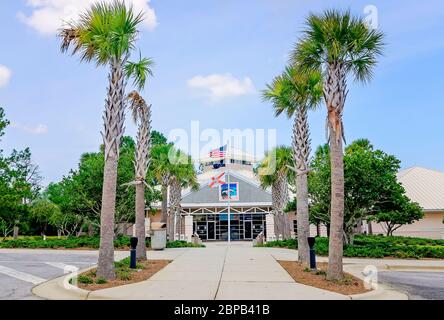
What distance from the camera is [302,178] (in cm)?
1430

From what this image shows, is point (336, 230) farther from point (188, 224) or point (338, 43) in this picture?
point (188, 224)

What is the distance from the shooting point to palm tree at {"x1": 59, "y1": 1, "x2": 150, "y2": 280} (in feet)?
34.2

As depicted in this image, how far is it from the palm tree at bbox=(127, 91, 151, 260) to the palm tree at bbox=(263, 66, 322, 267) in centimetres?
519

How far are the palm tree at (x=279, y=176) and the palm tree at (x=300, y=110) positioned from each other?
1228 cm

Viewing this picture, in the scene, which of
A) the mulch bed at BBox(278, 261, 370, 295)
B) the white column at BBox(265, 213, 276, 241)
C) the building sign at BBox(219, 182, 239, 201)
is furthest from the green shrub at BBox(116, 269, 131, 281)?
the white column at BBox(265, 213, 276, 241)

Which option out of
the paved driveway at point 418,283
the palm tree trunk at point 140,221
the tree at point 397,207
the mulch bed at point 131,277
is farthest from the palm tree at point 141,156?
the tree at point 397,207

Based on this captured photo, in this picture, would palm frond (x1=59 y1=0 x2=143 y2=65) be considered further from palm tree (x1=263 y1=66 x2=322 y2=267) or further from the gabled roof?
the gabled roof

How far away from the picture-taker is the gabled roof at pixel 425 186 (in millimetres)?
33938

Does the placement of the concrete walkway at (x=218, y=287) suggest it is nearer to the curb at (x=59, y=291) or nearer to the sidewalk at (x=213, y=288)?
the sidewalk at (x=213, y=288)

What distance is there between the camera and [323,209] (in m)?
22.0

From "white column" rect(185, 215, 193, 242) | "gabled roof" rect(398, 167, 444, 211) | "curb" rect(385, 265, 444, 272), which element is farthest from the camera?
"white column" rect(185, 215, 193, 242)

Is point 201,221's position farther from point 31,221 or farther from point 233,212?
point 31,221

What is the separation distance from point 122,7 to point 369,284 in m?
10.1
